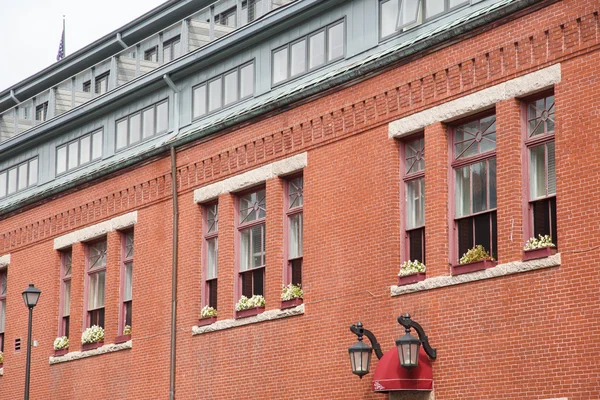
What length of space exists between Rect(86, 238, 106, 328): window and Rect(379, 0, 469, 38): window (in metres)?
11.7

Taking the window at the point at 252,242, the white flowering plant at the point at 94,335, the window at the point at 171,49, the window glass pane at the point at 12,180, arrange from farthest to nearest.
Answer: the window glass pane at the point at 12,180, the window at the point at 171,49, the white flowering plant at the point at 94,335, the window at the point at 252,242

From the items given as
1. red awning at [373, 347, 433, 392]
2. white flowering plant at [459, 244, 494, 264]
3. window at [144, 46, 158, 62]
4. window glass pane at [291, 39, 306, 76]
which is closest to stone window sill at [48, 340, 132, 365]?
window at [144, 46, 158, 62]

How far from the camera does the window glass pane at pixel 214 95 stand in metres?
31.2

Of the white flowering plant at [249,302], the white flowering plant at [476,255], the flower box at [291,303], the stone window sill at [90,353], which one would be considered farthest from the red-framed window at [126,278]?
the white flowering plant at [476,255]

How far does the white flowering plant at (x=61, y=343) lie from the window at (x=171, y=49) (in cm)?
799

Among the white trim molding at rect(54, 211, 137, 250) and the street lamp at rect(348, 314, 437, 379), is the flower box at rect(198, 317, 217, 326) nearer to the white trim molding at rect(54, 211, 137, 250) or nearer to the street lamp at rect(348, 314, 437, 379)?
the white trim molding at rect(54, 211, 137, 250)

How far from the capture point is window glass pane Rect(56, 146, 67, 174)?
3689cm

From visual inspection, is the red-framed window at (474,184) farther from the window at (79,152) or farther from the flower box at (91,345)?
the window at (79,152)

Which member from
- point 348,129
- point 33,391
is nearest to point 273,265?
point 348,129

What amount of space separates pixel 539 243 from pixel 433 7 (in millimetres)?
5844

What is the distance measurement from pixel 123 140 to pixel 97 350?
219 inches

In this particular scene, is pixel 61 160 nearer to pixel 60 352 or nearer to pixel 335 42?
pixel 60 352

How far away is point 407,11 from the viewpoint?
25875mm

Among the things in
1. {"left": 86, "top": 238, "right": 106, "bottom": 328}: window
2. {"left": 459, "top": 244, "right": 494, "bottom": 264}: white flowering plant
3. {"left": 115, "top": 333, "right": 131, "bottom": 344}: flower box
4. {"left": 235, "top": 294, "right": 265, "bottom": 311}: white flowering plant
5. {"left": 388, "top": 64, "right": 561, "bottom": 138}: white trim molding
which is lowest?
{"left": 115, "top": 333, "right": 131, "bottom": 344}: flower box
